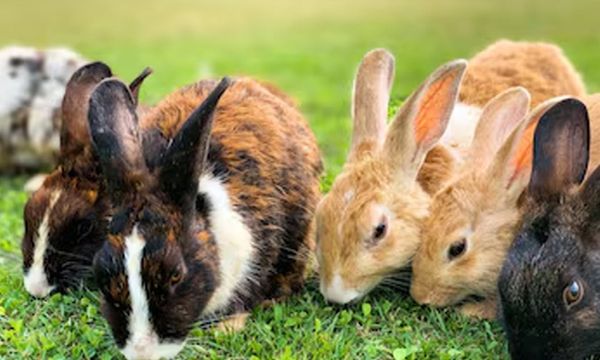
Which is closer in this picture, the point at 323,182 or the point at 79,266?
the point at 79,266

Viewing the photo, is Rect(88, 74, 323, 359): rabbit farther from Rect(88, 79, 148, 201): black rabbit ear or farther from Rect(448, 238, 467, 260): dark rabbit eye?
Rect(448, 238, 467, 260): dark rabbit eye

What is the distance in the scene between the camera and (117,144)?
4344 mm

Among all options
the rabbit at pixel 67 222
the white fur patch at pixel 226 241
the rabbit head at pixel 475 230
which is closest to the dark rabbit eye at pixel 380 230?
the rabbit head at pixel 475 230

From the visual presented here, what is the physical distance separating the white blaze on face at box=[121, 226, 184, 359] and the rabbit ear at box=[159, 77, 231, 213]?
31 cm

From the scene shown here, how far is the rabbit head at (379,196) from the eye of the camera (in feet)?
15.7

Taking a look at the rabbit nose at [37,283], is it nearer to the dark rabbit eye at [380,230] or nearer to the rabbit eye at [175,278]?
the rabbit eye at [175,278]

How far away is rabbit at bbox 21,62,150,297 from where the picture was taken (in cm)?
497

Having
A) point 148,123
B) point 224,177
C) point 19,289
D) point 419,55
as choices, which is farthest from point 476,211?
point 419,55

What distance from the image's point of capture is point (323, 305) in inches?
201

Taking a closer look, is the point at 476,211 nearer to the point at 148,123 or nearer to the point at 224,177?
the point at 224,177

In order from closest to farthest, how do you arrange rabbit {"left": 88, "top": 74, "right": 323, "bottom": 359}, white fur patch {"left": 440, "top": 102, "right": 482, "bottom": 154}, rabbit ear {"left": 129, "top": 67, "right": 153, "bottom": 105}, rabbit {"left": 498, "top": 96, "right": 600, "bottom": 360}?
1. rabbit {"left": 498, "top": 96, "right": 600, "bottom": 360}
2. rabbit {"left": 88, "top": 74, "right": 323, "bottom": 359}
3. rabbit ear {"left": 129, "top": 67, "right": 153, "bottom": 105}
4. white fur patch {"left": 440, "top": 102, "right": 482, "bottom": 154}

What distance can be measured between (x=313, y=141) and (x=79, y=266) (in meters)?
1.56

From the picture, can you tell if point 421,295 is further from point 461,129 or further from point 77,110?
point 77,110

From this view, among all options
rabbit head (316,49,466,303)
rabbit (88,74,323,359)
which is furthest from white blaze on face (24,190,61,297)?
rabbit head (316,49,466,303)
